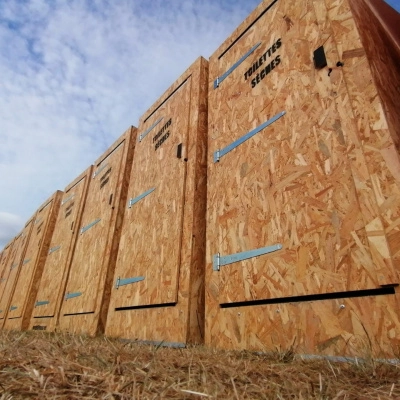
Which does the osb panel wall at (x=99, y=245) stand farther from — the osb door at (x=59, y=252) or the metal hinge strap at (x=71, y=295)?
the osb door at (x=59, y=252)

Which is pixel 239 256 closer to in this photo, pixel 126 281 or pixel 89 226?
pixel 126 281

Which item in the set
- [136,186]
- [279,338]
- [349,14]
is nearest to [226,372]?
[279,338]

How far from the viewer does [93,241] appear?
5801 millimetres

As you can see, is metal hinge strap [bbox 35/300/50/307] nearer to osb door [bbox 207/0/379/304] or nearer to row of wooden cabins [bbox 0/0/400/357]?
row of wooden cabins [bbox 0/0/400/357]

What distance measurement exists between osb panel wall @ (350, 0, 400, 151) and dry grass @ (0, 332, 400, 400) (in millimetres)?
1481

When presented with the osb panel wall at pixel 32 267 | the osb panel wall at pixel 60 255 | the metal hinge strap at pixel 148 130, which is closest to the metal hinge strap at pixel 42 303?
the osb panel wall at pixel 60 255

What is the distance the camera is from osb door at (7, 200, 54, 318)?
860 centimetres

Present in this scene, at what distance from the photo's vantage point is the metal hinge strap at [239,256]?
2593 millimetres

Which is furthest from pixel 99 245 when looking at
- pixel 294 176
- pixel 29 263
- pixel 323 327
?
pixel 29 263

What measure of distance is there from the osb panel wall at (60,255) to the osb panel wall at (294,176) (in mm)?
4527

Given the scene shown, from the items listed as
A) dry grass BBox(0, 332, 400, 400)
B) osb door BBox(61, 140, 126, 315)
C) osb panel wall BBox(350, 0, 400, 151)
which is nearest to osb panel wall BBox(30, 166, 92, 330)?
osb door BBox(61, 140, 126, 315)

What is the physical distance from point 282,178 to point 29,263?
356 inches

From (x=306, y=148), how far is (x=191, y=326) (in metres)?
1.99

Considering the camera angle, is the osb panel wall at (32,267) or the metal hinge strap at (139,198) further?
the osb panel wall at (32,267)
